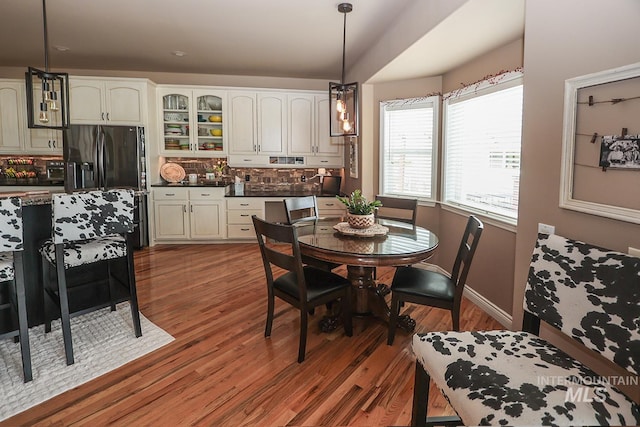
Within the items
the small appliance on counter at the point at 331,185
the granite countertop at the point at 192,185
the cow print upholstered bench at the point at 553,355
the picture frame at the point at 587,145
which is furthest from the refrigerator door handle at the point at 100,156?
A: the picture frame at the point at 587,145

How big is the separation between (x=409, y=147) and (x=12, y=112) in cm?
535

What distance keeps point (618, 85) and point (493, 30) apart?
1.49 m

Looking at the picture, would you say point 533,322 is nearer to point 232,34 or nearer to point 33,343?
point 33,343

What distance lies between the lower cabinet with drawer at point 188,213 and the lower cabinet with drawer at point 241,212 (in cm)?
11

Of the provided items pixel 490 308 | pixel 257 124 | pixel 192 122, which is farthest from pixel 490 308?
pixel 192 122

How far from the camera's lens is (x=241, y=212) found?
555 centimetres

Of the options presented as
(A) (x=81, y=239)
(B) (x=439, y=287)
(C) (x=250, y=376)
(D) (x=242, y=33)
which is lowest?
(C) (x=250, y=376)

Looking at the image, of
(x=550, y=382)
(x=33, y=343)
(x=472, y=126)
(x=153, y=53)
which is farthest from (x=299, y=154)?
(x=550, y=382)

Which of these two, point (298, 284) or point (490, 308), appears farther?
point (490, 308)

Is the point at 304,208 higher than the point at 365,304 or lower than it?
higher

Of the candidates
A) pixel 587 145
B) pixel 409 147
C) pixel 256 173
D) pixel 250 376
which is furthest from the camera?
pixel 256 173

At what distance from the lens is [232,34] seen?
397cm

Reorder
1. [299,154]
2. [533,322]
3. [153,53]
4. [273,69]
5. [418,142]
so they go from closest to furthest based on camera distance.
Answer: [533,322] → [418,142] → [153,53] → [273,69] → [299,154]

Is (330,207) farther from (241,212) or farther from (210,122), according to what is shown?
(210,122)
